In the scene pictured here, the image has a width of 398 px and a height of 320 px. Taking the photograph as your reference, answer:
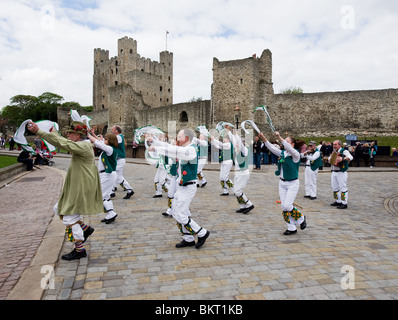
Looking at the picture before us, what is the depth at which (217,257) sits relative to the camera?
4.42 m

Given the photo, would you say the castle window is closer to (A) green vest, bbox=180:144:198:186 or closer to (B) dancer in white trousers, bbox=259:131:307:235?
(B) dancer in white trousers, bbox=259:131:307:235

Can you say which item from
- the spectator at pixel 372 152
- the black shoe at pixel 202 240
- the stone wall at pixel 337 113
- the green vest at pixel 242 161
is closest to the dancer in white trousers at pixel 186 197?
the black shoe at pixel 202 240

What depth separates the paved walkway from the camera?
11.1 ft

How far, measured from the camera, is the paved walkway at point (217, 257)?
3395mm

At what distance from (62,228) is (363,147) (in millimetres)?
19722

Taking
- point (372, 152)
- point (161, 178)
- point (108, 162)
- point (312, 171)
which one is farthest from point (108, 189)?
point (372, 152)

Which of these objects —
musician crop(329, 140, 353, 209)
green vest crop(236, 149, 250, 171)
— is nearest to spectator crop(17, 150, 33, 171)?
green vest crop(236, 149, 250, 171)

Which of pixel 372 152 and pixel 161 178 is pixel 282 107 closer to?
pixel 372 152

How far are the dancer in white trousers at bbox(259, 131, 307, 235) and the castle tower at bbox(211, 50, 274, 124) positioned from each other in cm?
3027

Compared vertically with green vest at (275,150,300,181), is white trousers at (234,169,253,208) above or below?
below

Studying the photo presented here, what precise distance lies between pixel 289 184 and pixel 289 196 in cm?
25

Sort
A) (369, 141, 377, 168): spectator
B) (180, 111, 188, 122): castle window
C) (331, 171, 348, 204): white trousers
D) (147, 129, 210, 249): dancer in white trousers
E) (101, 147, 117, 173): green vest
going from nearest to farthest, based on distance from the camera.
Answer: (147, 129, 210, 249): dancer in white trousers < (101, 147, 117, 173): green vest < (331, 171, 348, 204): white trousers < (369, 141, 377, 168): spectator < (180, 111, 188, 122): castle window
